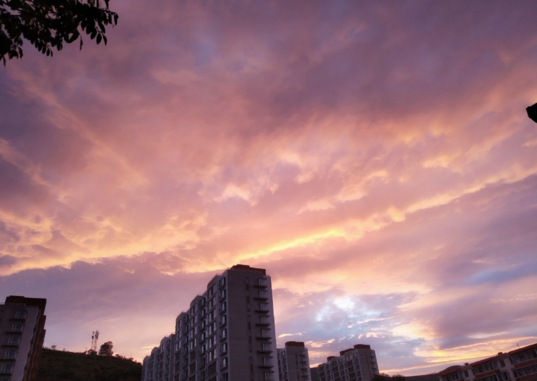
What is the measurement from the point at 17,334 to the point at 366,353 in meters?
138

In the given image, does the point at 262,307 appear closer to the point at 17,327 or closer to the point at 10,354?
the point at 17,327

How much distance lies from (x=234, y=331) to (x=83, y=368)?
11031cm

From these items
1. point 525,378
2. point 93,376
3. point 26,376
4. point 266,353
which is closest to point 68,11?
point 266,353

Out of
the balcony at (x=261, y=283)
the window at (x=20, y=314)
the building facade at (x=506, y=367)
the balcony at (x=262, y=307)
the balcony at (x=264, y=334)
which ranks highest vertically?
the window at (x=20, y=314)

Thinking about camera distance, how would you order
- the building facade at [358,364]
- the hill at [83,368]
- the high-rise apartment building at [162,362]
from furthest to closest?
1. the building facade at [358,364]
2. the hill at [83,368]
3. the high-rise apartment building at [162,362]

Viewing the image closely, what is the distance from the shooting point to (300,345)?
179 meters

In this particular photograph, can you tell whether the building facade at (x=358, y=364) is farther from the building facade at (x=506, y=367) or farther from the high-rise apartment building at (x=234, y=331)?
the high-rise apartment building at (x=234, y=331)

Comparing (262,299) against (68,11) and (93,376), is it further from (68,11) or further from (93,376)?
(93,376)

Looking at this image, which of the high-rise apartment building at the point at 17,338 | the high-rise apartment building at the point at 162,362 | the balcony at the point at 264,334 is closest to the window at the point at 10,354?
the high-rise apartment building at the point at 17,338

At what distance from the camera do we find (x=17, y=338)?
109 meters

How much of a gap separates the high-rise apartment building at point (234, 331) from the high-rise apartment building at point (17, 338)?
139ft

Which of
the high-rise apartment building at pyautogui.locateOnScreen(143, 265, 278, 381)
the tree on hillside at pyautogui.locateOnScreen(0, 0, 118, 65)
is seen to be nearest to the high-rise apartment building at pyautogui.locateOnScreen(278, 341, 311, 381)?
the high-rise apartment building at pyautogui.locateOnScreen(143, 265, 278, 381)

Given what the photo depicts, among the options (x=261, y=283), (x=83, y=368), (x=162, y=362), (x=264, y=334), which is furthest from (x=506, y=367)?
(x=83, y=368)

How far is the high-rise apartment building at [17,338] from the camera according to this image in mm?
105500
